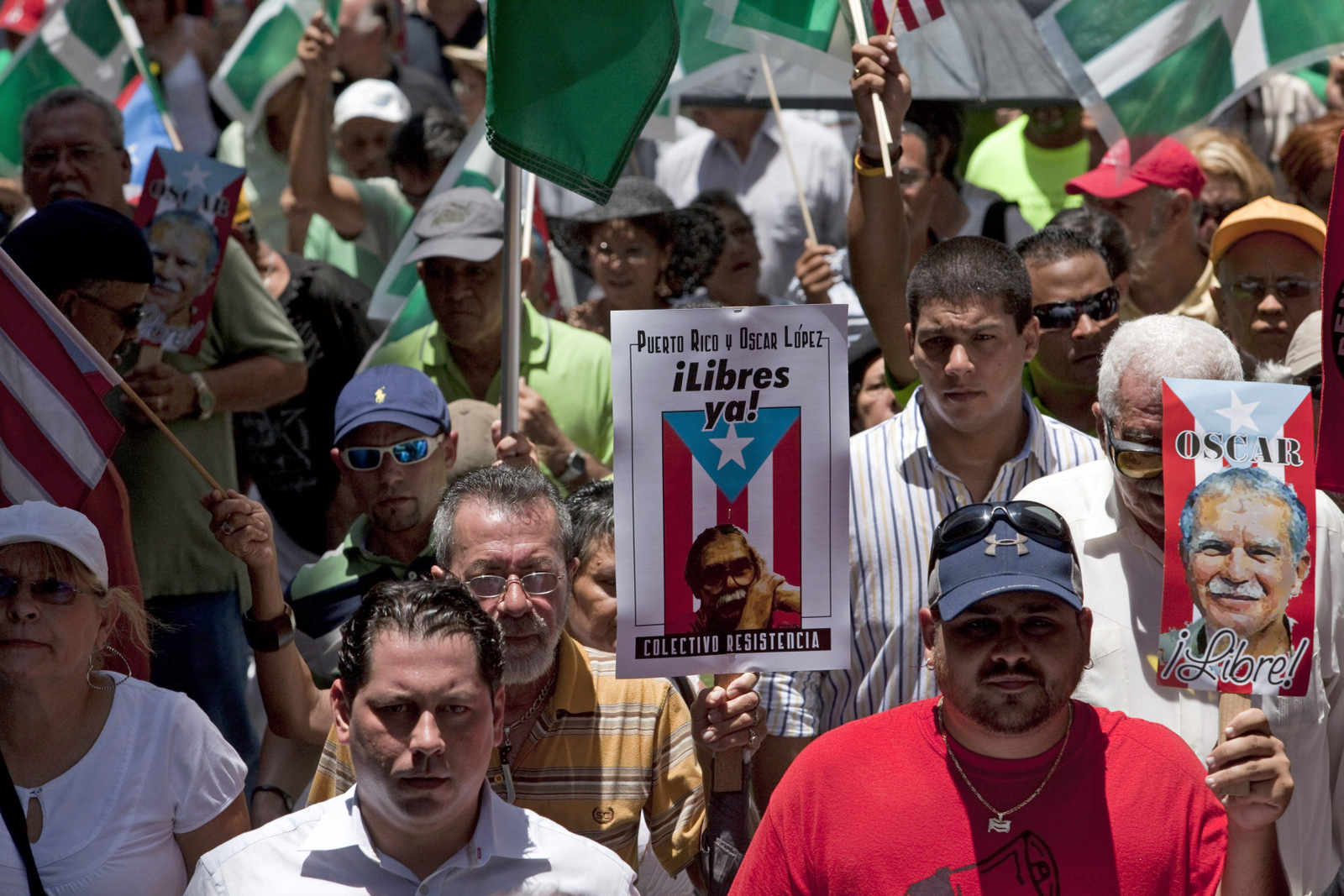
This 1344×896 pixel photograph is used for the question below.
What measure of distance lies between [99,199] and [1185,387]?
3.67 m

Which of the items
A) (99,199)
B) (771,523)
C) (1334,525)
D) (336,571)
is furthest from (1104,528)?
(99,199)

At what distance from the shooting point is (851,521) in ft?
13.1

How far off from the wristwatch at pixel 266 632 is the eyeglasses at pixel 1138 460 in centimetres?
199

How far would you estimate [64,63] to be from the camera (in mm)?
7027

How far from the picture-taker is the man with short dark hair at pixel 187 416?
486 cm

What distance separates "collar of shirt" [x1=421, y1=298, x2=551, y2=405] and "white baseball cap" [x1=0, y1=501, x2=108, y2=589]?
7.82ft

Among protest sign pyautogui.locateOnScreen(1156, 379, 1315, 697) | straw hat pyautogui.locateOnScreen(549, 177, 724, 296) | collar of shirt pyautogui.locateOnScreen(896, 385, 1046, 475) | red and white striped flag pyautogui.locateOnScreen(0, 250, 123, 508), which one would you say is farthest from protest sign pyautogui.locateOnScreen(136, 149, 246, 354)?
protest sign pyautogui.locateOnScreen(1156, 379, 1315, 697)

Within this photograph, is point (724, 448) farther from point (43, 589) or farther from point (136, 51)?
point (136, 51)

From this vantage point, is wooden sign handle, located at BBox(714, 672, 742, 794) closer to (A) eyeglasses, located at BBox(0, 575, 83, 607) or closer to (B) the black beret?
(A) eyeglasses, located at BBox(0, 575, 83, 607)

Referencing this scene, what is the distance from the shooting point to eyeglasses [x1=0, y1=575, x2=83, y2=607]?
321 centimetres

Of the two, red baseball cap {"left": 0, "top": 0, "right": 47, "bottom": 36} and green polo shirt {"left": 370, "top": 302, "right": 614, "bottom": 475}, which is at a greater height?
red baseball cap {"left": 0, "top": 0, "right": 47, "bottom": 36}

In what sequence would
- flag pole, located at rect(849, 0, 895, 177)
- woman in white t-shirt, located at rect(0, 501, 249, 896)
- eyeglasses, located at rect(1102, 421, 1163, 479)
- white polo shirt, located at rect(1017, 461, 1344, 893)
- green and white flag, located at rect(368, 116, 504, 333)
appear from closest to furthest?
1. woman in white t-shirt, located at rect(0, 501, 249, 896)
2. white polo shirt, located at rect(1017, 461, 1344, 893)
3. eyeglasses, located at rect(1102, 421, 1163, 479)
4. flag pole, located at rect(849, 0, 895, 177)
5. green and white flag, located at rect(368, 116, 504, 333)

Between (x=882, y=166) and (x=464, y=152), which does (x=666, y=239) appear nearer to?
(x=464, y=152)

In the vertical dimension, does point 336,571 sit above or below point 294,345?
below
